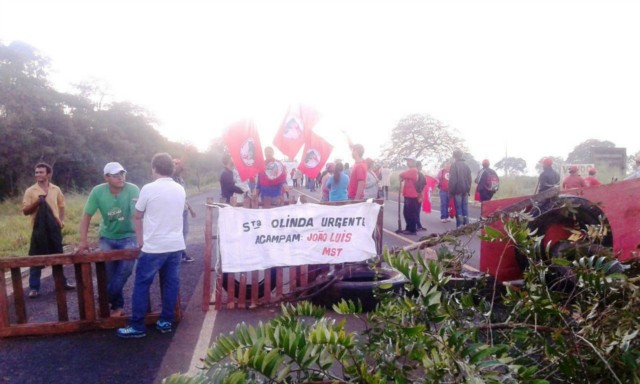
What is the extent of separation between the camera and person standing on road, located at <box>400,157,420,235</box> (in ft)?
40.6

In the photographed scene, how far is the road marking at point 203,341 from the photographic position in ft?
14.5

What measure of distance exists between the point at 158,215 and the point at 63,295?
138cm

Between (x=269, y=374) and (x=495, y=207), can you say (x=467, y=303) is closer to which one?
(x=269, y=374)

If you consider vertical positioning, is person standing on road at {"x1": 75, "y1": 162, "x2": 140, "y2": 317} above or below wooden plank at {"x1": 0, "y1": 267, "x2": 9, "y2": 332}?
above

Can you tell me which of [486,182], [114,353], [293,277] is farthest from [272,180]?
[486,182]

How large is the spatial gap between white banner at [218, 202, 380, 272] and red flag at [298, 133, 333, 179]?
126 inches

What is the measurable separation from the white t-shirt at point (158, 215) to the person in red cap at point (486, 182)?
10.1 m

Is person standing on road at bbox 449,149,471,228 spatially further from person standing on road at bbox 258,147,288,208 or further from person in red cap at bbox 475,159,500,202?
person standing on road at bbox 258,147,288,208

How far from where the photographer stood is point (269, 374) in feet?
5.46

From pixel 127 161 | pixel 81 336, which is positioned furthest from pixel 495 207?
pixel 127 161

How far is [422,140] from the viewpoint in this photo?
228 ft

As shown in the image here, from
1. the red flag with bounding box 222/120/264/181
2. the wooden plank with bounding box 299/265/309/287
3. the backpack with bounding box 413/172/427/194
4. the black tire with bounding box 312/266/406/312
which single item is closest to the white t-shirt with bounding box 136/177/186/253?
the wooden plank with bounding box 299/265/309/287

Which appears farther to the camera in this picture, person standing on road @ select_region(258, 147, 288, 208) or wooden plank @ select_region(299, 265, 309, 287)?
person standing on road @ select_region(258, 147, 288, 208)

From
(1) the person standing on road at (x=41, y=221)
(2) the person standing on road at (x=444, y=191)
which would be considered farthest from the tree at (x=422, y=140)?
(1) the person standing on road at (x=41, y=221)
